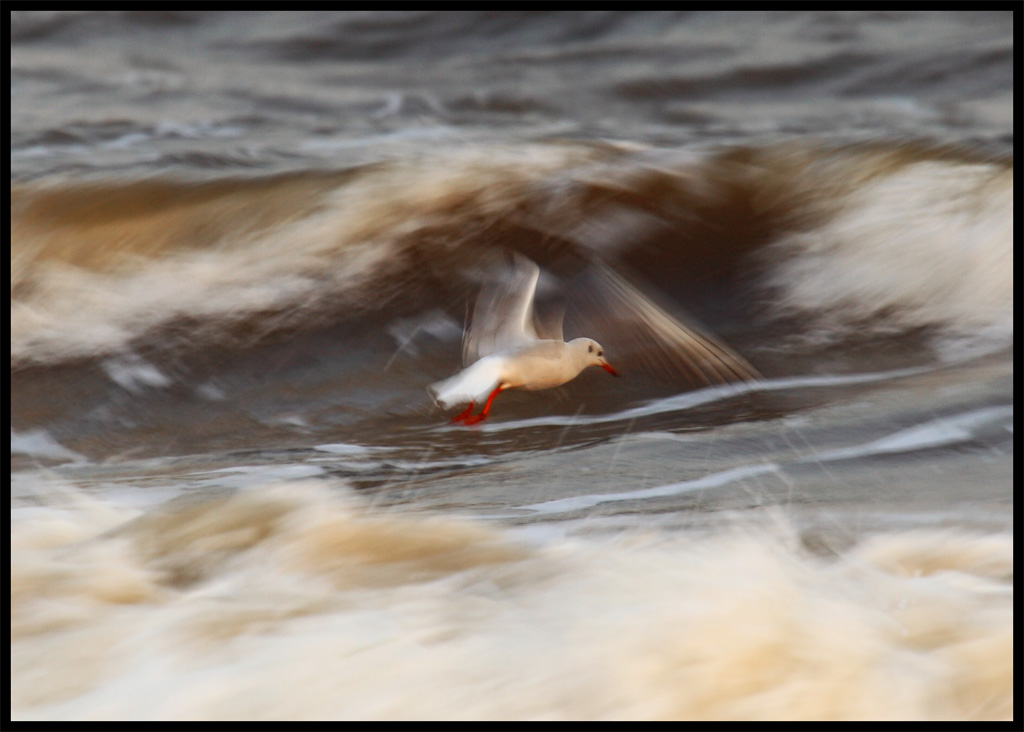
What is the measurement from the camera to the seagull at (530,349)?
285 centimetres

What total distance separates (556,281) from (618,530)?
139 cm

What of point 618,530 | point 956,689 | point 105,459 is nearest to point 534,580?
point 618,530

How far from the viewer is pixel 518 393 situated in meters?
3.15

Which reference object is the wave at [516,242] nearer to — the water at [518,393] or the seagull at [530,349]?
the water at [518,393]

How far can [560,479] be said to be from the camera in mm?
2562

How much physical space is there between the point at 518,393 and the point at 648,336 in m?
0.44

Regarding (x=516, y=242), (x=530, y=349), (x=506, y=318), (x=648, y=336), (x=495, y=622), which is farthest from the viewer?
(x=516, y=242)

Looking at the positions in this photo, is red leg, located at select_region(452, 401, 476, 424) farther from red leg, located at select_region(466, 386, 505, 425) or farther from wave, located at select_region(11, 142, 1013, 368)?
wave, located at select_region(11, 142, 1013, 368)

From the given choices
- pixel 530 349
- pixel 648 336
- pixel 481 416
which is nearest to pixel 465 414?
pixel 481 416

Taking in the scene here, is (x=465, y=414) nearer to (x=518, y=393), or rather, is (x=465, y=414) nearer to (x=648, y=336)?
(x=518, y=393)

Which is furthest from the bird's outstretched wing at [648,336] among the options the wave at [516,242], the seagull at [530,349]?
the wave at [516,242]

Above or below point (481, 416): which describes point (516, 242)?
above

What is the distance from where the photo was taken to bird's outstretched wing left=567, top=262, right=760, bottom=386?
3182 millimetres

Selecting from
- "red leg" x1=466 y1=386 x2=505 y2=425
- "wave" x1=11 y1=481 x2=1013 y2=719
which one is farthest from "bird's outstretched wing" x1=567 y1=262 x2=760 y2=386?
"wave" x1=11 y1=481 x2=1013 y2=719
